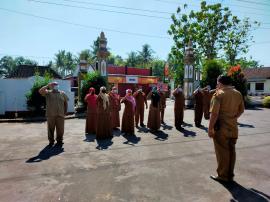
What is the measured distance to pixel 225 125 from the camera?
515 cm

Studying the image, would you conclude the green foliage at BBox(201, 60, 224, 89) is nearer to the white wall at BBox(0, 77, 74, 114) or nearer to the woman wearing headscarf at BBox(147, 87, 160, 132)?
the woman wearing headscarf at BBox(147, 87, 160, 132)

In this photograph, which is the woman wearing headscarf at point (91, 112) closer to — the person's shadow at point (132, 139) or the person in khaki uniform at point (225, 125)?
the person's shadow at point (132, 139)

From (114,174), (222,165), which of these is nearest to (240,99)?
(222,165)

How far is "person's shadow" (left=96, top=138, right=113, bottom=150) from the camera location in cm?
792

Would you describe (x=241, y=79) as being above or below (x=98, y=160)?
above

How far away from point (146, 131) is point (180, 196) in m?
6.28

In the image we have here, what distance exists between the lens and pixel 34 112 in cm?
1531

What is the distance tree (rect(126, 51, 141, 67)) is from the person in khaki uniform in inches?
2913

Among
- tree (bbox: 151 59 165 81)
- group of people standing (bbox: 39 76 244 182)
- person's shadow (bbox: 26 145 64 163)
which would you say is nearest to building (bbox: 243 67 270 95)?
tree (bbox: 151 59 165 81)

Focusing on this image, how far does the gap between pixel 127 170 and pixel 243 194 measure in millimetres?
2348

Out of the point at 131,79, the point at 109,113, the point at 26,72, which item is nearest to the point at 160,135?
the point at 109,113

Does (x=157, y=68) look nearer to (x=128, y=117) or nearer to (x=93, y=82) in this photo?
(x=93, y=82)

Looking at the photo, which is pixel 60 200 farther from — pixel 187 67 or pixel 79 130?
pixel 187 67

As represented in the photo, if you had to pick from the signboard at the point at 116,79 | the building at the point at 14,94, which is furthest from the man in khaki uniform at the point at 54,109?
the signboard at the point at 116,79
